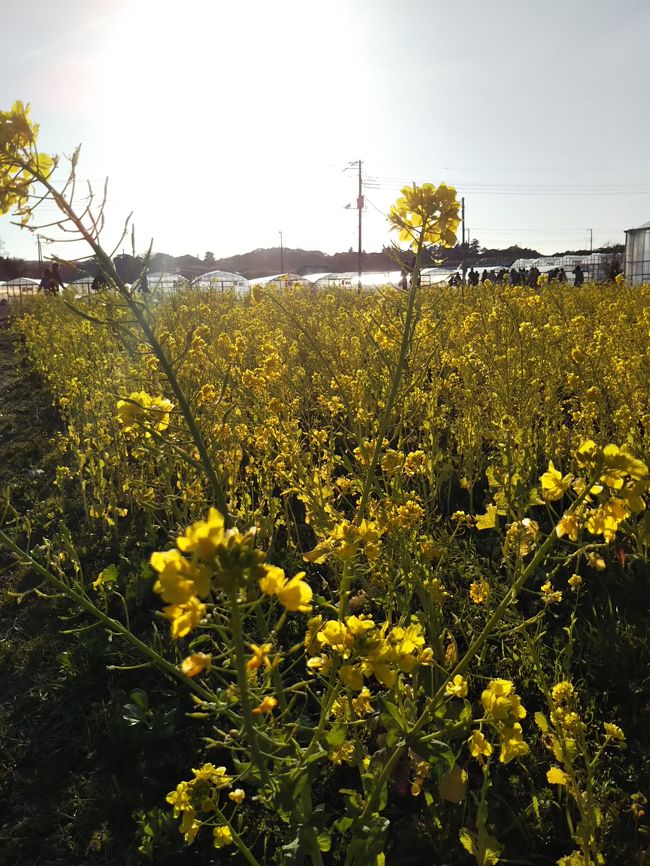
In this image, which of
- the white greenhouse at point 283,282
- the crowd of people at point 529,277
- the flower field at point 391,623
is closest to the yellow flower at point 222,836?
the flower field at point 391,623

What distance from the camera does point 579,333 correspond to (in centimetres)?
473

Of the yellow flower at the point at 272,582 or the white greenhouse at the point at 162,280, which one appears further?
the white greenhouse at the point at 162,280

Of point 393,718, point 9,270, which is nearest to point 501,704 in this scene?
point 393,718

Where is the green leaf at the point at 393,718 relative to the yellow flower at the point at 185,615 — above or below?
below

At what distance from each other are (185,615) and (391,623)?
142 centimetres

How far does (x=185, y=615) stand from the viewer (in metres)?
0.74

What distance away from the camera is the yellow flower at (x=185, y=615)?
716mm

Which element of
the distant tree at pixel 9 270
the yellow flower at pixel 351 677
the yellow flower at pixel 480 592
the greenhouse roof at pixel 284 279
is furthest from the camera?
the distant tree at pixel 9 270

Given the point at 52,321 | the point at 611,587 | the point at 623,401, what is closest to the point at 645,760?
the point at 611,587

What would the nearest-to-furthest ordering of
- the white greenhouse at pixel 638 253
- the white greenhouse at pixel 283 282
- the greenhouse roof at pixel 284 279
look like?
the white greenhouse at pixel 283 282 → the greenhouse roof at pixel 284 279 → the white greenhouse at pixel 638 253

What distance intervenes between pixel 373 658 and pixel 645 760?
1197mm

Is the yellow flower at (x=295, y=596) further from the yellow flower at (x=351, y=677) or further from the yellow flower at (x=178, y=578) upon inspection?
the yellow flower at (x=351, y=677)

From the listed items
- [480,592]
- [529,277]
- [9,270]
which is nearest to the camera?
[480,592]

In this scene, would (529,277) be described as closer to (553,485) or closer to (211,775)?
(553,485)
